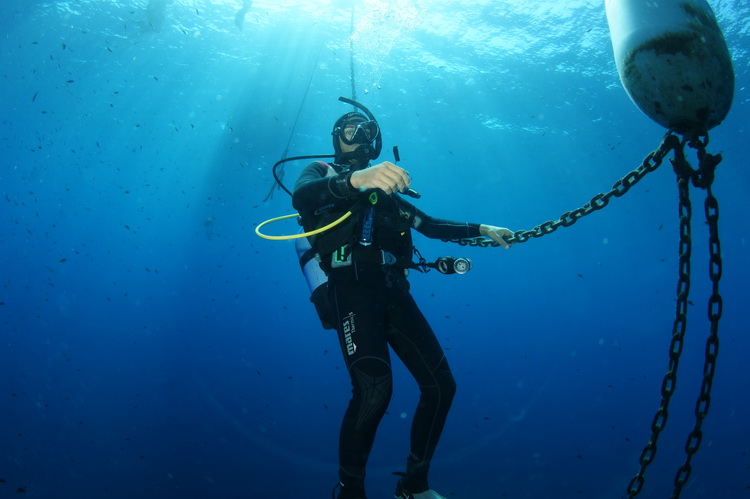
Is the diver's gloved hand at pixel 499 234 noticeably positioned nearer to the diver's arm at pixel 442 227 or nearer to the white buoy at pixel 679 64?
the diver's arm at pixel 442 227

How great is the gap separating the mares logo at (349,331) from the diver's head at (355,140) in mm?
1538

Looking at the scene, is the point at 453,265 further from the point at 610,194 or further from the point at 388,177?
the point at 610,194

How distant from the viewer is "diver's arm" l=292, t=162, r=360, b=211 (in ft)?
10.6

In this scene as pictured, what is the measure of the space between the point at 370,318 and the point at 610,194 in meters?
2.02

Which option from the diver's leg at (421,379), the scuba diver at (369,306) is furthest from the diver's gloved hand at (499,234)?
the diver's leg at (421,379)

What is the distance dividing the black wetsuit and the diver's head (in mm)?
405

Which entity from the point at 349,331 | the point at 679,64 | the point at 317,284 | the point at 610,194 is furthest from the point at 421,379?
the point at 679,64

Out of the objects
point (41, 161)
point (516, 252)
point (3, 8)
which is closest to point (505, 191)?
point (516, 252)

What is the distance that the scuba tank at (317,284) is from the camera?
13.0 ft

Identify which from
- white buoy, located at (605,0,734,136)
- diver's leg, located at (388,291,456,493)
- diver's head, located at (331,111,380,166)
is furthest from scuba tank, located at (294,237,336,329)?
white buoy, located at (605,0,734,136)

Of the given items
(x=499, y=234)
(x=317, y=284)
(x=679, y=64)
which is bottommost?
(x=317, y=284)

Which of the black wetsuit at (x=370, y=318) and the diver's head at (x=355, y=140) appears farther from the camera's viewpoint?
the diver's head at (x=355, y=140)

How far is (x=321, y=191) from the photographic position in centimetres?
338

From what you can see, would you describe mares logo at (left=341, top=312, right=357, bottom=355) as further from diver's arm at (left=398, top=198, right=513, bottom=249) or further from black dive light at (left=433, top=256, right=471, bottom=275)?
diver's arm at (left=398, top=198, right=513, bottom=249)
